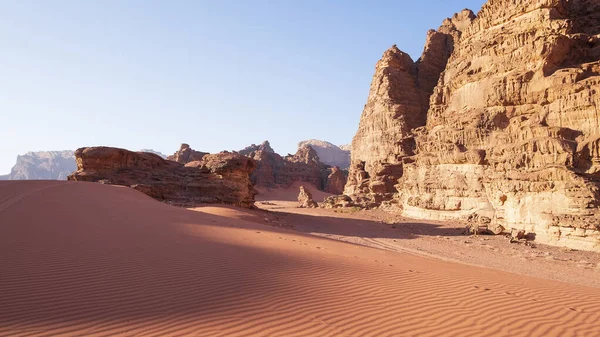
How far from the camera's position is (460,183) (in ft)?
77.9

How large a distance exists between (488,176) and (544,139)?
13.5ft

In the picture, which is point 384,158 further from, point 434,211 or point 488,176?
point 488,176

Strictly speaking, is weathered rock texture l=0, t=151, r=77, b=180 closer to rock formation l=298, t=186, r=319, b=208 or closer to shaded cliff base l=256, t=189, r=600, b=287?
rock formation l=298, t=186, r=319, b=208

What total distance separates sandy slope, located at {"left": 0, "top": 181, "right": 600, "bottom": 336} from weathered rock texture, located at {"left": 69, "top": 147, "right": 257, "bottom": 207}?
52.7ft

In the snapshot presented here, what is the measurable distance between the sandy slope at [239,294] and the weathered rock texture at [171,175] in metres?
16.1

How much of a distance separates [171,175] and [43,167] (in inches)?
6141

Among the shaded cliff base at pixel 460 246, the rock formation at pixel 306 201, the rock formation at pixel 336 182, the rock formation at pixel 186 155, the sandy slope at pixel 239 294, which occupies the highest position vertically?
the rock formation at pixel 186 155

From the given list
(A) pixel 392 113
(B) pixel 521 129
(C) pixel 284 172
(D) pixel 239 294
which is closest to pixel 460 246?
(B) pixel 521 129

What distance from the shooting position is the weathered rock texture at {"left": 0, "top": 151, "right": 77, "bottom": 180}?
138 metres

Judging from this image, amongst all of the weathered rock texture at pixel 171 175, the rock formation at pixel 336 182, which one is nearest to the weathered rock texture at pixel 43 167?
the rock formation at pixel 336 182

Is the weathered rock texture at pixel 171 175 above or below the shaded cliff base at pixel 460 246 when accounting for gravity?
above

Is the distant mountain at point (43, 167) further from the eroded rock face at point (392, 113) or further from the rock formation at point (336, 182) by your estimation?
the eroded rock face at point (392, 113)

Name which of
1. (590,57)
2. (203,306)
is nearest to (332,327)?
(203,306)

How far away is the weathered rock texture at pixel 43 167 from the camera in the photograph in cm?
13838
